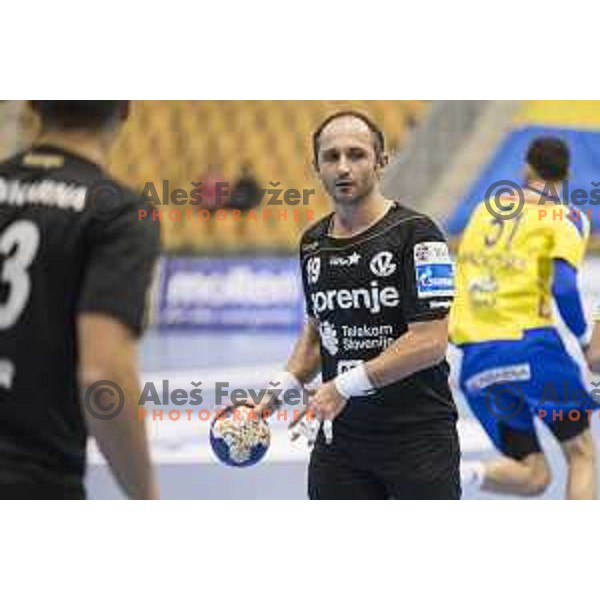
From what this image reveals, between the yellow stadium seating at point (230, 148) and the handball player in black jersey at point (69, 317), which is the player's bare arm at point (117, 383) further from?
the yellow stadium seating at point (230, 148)

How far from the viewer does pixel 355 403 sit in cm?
424

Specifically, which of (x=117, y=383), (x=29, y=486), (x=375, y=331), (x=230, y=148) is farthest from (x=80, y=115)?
(x=230, y=148)

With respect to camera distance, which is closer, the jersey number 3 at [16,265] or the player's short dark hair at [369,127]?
the jersey number 3 at [16,265]

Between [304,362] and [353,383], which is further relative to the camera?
[304,362]

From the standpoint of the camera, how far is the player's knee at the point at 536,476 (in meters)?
5.79

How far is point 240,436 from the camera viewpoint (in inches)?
183

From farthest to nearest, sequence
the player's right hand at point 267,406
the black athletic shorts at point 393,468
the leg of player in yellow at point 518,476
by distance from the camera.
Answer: the leg of player in yellow at point 518,476 < the player's right hand at point 267,406 < the black athletic shorts at point 393,468

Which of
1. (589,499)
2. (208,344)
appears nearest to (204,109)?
(208,344)

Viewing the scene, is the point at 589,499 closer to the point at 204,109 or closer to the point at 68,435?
the point at 204,109

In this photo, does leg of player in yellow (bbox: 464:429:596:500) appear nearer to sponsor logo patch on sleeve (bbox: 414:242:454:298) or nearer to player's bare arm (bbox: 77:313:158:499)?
sponsor logo patch on sleeve (bbox: 414:242:454:298)

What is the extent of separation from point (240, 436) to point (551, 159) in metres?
2.13

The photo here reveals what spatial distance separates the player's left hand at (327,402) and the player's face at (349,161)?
694mm

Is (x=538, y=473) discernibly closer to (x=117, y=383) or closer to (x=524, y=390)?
(x=524, y=390)

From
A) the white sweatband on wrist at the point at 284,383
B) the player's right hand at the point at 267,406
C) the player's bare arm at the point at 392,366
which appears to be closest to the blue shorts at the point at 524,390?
the white sweatband on wrist at the point at 284,383
